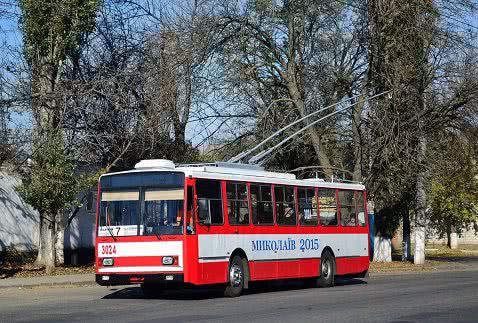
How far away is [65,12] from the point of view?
1171 inches

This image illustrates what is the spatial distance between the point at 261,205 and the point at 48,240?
10728 millimetres

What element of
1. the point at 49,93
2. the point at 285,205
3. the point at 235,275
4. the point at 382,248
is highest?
the point at 49,93

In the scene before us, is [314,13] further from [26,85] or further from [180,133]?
[26,85]

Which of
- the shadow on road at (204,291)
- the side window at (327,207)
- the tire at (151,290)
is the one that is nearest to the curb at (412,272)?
the shadow on road at (204,291)

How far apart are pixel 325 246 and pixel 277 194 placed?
2.94 meters

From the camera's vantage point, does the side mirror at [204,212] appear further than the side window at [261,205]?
No

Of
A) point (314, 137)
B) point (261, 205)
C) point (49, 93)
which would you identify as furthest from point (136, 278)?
point (314, 137)

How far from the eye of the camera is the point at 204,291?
78.2ft

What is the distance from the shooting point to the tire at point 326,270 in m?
25.4

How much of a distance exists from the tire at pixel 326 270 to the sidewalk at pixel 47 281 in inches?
265

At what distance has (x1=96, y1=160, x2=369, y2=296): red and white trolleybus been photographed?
20031 mm

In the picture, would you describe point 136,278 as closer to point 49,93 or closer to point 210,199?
point 210,199

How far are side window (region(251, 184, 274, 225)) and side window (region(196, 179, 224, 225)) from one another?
60.5 inches

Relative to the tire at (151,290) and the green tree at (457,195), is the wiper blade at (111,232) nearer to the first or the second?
the tire at (151,290)
